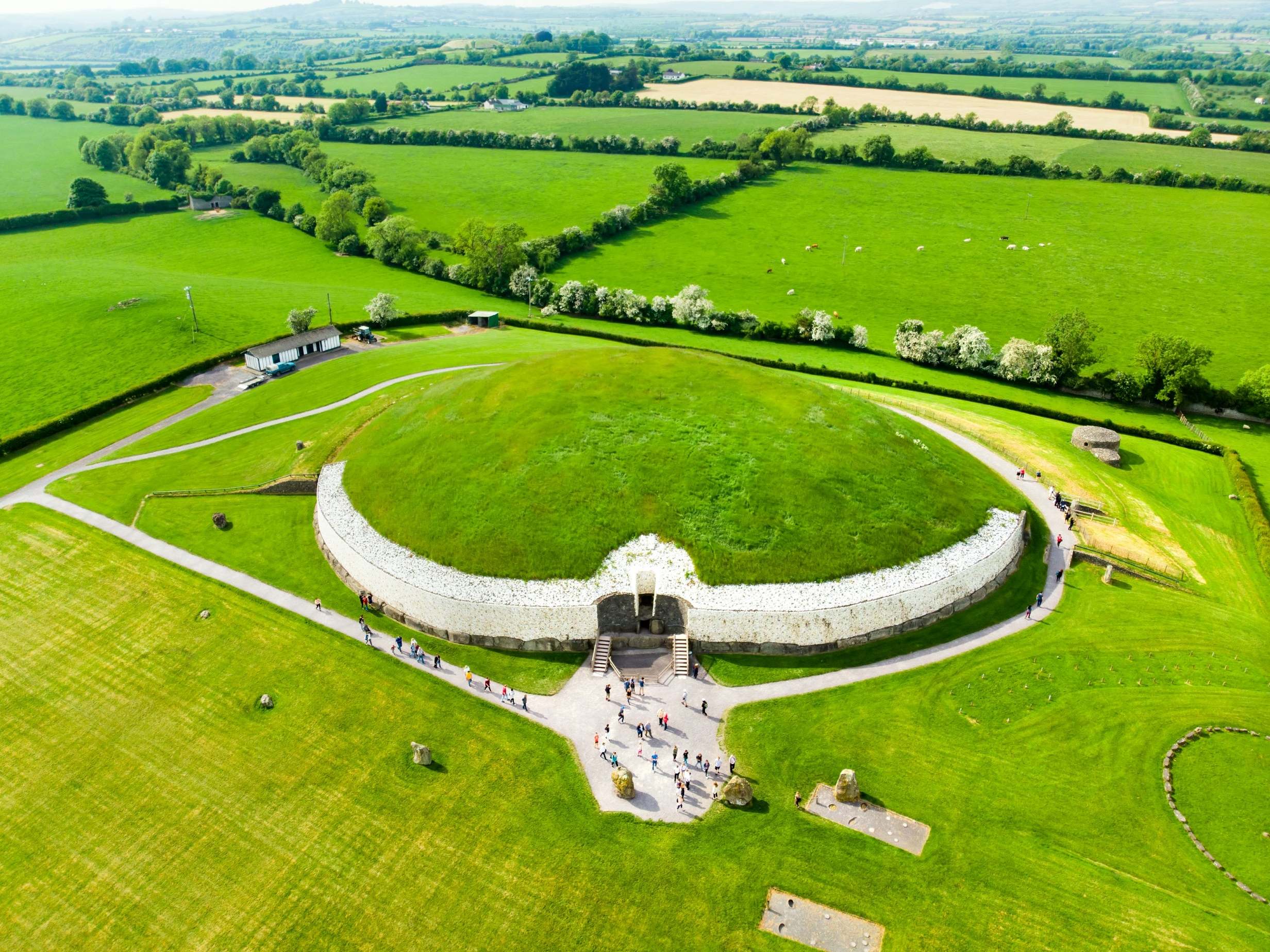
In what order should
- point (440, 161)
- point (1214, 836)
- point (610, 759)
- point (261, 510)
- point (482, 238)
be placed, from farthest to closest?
1. point (440, 161)
2. point (482, 238)
3. point (261, 510)
4. point (610, 759)
5. point (1214, 836)

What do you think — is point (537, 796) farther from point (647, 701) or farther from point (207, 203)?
point (207, 203)

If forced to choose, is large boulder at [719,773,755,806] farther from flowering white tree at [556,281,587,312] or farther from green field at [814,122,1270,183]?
green field at [814,122,1270,183]

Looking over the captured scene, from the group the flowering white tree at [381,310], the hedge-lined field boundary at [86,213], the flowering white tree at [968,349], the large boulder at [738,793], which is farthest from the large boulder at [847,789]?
the hedge-lined field boundary at [86,213]

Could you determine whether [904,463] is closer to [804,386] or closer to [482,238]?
[804,386]

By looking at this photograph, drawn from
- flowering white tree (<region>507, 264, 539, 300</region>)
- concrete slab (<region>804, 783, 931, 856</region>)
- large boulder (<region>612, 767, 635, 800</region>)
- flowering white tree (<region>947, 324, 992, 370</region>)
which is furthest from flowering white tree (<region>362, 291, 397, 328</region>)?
concrete slab (<region>804, 783, 931, 856</region>)

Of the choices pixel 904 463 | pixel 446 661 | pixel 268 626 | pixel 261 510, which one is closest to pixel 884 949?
pixel 446 661

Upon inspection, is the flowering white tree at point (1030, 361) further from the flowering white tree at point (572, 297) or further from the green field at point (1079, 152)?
the green field at point (1079, 152)
